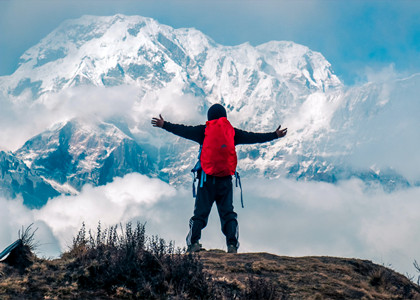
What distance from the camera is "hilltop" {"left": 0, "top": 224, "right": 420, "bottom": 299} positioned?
5.61 m

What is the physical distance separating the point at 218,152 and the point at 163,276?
14.8ft

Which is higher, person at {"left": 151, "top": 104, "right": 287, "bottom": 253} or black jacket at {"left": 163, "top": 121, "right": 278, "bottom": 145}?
black jacket at {"left": 163, "top": 121, "right": 278, "bottom": 145}

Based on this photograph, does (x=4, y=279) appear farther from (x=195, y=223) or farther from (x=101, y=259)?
(x=195, y=223)

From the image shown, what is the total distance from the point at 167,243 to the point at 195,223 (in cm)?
311

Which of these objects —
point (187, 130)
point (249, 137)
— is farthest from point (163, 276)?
point (249, 137)

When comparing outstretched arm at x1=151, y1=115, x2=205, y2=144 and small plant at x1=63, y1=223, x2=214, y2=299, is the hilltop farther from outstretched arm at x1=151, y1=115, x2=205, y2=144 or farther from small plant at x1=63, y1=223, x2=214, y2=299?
outstretched arm at x1=151, y1=115, x2=205, y2=144

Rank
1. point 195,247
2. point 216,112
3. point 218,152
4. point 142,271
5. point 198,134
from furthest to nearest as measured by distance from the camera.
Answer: point 216,112
point 198,134
point 218,152
point 195,247
point 142,271

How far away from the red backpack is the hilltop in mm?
2229

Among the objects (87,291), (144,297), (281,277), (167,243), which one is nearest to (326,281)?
(281,277)

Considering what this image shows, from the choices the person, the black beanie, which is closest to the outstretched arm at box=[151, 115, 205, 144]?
the person

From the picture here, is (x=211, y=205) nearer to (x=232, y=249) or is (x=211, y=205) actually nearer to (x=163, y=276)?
(x=232, y=249)

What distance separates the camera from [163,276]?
586 cm

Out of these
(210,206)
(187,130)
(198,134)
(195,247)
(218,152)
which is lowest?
(195,247)

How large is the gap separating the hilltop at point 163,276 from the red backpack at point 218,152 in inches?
87.8
